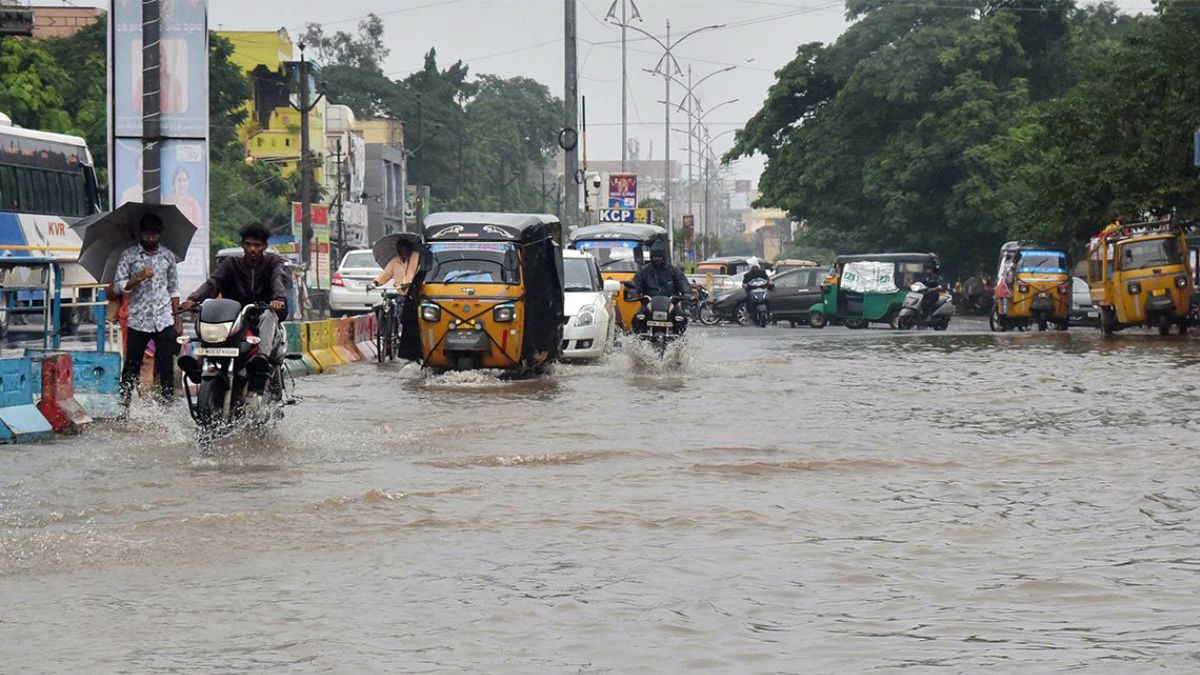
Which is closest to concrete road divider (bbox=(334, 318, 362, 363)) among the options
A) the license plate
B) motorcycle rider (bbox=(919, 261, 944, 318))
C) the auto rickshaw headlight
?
the auto rickshaw headlight

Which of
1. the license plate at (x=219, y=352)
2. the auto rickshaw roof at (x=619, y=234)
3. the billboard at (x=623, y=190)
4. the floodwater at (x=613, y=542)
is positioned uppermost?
the billboard at (x=623, y=190)

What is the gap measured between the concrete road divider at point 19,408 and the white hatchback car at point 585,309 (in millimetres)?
10009

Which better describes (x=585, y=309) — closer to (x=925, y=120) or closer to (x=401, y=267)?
(x=401, y=267)

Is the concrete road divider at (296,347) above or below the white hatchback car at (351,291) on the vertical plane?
below

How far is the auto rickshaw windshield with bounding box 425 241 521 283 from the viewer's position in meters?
20.1

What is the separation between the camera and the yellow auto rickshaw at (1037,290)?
130 feet

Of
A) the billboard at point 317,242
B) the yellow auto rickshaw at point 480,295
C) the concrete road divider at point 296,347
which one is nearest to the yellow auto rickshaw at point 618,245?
the concrete road divider at point 296,347

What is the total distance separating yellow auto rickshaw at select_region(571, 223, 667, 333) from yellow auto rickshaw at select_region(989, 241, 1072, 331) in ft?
29.6

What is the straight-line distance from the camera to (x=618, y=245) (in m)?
33.8

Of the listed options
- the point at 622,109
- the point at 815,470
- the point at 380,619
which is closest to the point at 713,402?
the point at 815,470

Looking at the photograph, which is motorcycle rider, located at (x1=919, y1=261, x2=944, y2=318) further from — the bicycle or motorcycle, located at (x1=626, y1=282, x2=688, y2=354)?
motorcycle, located at (x1=626, y1=282, x2=688, y2=354)

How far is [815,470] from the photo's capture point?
38.8 ft

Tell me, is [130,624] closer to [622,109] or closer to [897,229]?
[897,229]

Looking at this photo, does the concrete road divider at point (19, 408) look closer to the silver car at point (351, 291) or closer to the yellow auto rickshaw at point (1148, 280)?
the silver car at point (351, 291)
